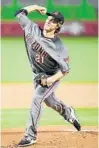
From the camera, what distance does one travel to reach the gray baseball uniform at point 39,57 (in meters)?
1.82

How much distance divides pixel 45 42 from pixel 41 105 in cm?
23

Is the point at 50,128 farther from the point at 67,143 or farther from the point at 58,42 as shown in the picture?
the point at 58,42

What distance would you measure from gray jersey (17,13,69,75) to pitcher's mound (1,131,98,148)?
0.88ft

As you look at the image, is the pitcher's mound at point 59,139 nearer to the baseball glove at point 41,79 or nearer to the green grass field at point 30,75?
the green grass field at point 30,75

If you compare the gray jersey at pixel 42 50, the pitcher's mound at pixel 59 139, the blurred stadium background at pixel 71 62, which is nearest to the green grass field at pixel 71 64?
the blurred stadium background at pixel 71 62

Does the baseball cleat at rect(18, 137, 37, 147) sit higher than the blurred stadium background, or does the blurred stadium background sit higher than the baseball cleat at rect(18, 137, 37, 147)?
the blurred stadium background

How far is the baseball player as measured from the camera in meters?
1.82

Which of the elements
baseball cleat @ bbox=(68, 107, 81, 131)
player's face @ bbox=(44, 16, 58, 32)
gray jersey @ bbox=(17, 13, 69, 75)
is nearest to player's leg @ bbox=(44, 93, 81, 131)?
baseball cleat @ bbox=(68, 107, 81, 131)

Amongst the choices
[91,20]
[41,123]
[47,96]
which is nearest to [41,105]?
[47,96]

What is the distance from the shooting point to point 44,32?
6.02 feet

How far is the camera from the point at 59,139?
1.95m

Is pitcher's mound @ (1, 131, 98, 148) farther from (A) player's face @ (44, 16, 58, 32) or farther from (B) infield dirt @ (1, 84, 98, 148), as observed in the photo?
(A) player's face @ (44, 16, 58, 32)

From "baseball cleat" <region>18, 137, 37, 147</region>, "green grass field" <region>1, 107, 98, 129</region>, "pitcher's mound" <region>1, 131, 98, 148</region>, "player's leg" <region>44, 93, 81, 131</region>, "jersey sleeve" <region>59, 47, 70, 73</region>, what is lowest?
"pitcher's mound" <region>1, 131, 98, 148</region>

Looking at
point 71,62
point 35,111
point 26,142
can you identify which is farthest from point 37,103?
point 71,62
